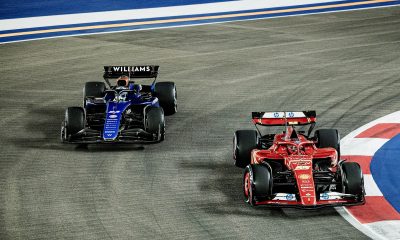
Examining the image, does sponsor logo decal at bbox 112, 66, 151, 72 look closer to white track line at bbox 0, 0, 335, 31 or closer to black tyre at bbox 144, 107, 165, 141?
black tyre at bbox 144, 107, 165, 141

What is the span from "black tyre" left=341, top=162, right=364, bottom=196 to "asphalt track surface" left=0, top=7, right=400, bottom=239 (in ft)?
1.29

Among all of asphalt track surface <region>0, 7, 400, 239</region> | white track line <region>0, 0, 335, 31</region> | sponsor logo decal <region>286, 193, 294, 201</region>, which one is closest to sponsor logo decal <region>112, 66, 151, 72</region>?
asphalt track surface <region>0, 7, 400, 239</region>

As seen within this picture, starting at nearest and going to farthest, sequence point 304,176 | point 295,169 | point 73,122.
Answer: point 304,176 < point 295,169 < point 73,122

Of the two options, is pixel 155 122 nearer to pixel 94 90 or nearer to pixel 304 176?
pixel 94 90

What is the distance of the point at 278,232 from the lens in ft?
39.4

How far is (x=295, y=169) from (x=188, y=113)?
5679 millimetres

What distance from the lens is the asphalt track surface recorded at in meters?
12.5

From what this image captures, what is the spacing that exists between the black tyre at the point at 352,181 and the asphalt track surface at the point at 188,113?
39cm

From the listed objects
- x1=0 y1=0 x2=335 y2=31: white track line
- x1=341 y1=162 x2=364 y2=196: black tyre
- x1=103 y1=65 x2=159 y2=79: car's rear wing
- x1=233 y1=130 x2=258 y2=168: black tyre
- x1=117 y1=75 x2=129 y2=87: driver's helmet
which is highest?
x1=0 y1=0 x2=335 y2=31: white track line

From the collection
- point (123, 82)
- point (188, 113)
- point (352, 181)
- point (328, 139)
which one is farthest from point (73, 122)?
point (352, 181)

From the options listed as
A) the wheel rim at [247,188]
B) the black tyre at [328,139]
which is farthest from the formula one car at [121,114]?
the wheel rim at [247,188]

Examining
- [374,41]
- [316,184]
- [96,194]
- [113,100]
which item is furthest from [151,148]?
[374,41]

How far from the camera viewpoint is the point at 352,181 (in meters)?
12.7

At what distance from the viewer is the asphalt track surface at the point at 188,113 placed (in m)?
12.5
